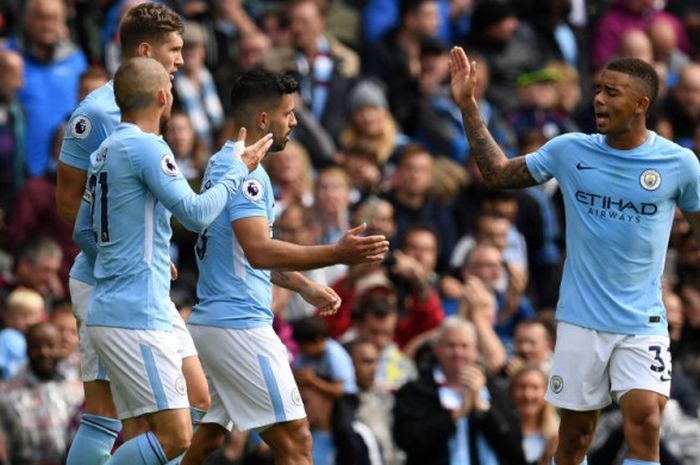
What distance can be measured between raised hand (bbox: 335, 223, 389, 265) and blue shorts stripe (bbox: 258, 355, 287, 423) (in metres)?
0.87

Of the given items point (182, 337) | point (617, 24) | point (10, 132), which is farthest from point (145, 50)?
point (617, 24)

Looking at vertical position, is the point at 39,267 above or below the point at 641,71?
below

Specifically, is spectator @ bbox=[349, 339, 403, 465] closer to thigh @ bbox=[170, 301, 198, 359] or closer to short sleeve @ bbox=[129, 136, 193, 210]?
thigh @ bbox=[170, 301, 198, 359]

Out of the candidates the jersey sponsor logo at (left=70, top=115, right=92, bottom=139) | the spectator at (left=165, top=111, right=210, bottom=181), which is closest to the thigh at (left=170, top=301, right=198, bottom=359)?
the jersey sponsor logo at (left=70, top=115, right=92, bottom=139)

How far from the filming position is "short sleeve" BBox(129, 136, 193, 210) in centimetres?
1005

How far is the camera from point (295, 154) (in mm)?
17422

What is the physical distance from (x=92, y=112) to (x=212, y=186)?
2.77 ft

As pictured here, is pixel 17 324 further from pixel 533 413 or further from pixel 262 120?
pixel 262 120

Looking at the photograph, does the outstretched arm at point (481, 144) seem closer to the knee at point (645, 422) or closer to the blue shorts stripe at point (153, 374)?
the knee at point (645, 422)

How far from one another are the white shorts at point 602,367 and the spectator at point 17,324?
539 cm

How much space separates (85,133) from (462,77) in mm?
2141

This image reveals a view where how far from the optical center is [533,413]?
14922 millimetres

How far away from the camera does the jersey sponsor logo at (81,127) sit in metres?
10.8

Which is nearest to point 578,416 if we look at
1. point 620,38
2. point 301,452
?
point 301,452
